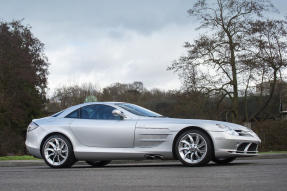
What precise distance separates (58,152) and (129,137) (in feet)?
5.43

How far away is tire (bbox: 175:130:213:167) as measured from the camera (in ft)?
35.7

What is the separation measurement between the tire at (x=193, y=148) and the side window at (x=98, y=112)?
1.55m

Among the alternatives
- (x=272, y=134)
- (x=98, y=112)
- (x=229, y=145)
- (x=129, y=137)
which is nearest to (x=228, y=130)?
(x=229, y=145)

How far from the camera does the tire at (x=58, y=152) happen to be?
12.0 meters

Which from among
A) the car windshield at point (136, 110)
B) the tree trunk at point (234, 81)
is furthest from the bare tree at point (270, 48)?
the car windshield at point (136, 110)

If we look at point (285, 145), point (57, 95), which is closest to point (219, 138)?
point (285, 145)

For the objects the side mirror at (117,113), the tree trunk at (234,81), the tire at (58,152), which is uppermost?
the tree trunk at (234,81)

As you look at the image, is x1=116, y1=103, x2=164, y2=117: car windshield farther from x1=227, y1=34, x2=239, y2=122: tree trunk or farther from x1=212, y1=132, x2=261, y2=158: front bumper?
x1=227, y1=34, x2=239, y2=122: tree trunk

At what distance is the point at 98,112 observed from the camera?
39.9ft

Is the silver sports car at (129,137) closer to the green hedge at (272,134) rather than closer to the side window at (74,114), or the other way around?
the side window at (74,114)

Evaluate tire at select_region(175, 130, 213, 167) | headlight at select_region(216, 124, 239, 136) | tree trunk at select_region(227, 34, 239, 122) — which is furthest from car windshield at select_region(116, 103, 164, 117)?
tree trunk at select_region(227, 34, 239, 122)

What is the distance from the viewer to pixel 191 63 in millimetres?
39500

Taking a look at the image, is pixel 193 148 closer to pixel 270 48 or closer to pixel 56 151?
pixel 56 151

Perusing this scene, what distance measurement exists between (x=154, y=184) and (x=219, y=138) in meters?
3.99
